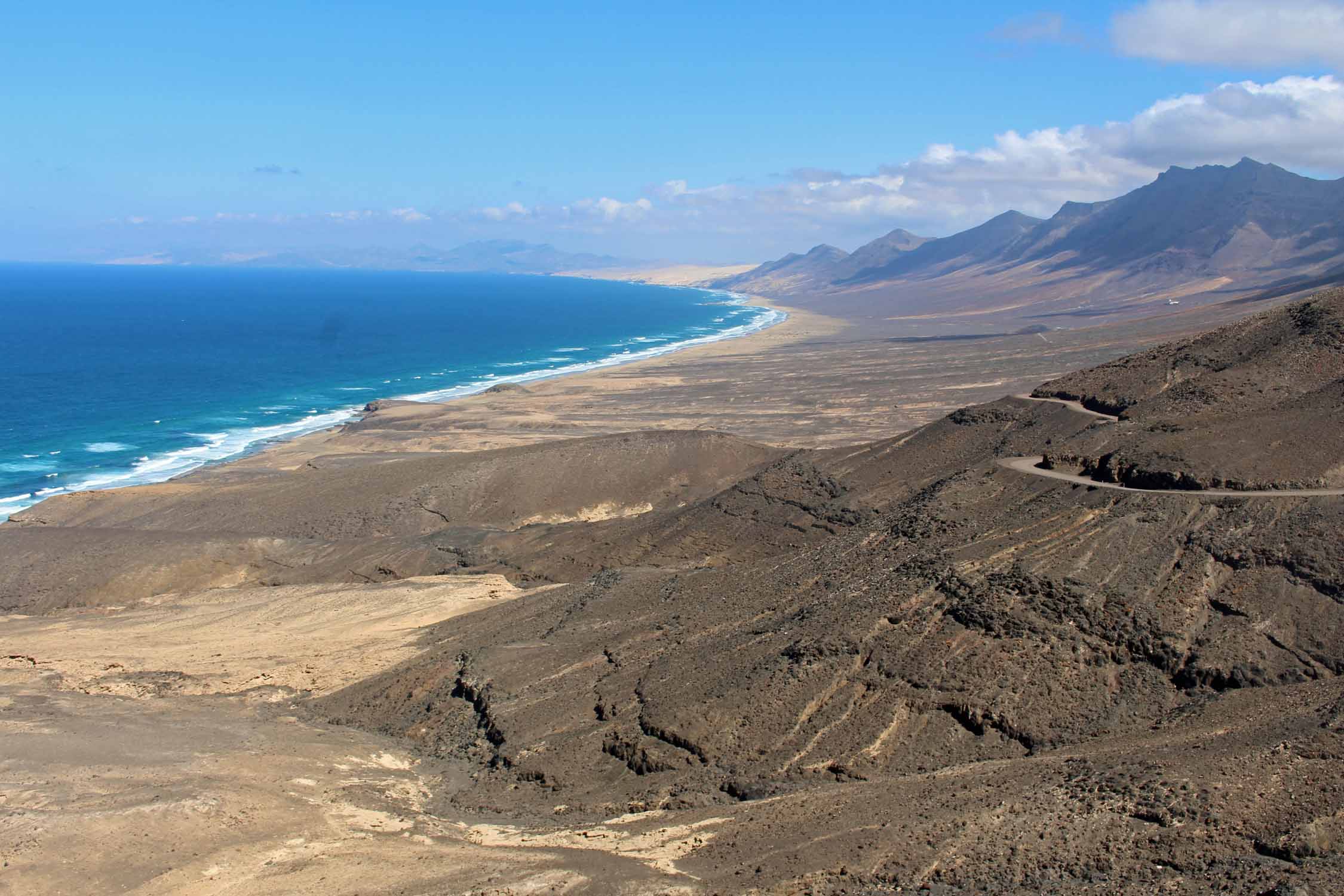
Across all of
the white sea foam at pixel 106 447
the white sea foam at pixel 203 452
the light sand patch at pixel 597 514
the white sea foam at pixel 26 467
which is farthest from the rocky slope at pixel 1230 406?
the white sea foam at pixel 106 447

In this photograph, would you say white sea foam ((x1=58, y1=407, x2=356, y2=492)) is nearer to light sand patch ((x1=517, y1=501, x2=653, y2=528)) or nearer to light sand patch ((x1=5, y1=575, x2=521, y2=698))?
light sand patch ((x1=517, y1=501, x2=653, y2=528))

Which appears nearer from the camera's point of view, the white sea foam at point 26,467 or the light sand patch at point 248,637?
the light sand patch at point 248,637

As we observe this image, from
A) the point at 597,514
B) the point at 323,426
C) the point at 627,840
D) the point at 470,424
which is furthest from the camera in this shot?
the point at 323,426

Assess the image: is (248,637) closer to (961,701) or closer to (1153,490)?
(961,701)

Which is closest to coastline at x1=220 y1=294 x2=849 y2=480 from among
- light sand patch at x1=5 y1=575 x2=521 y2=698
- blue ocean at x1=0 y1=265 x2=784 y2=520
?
blue ocean at x1=0 y1=265 x2=784 y2=520

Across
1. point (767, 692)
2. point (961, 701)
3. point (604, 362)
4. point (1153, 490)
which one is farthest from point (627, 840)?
point (604, 362)

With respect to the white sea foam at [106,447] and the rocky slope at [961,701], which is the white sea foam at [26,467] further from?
the rocky slope at [961,701]
